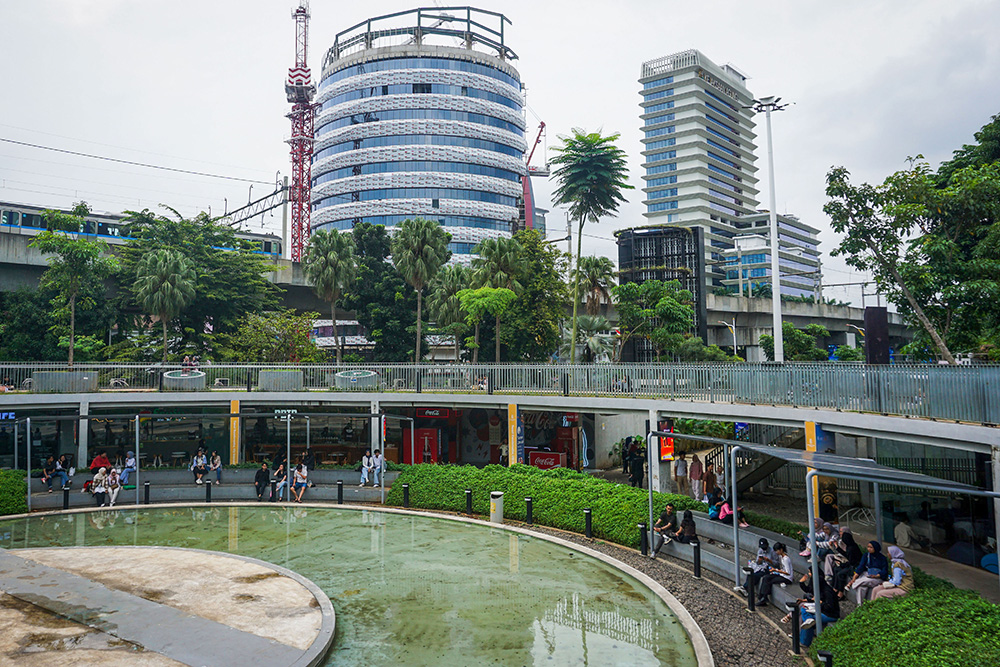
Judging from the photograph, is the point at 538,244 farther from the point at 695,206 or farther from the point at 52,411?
the point at 695,206

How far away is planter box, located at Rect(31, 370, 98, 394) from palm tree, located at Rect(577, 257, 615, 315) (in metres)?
28.8

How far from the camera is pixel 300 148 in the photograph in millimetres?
114500

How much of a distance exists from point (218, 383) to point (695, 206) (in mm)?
119997

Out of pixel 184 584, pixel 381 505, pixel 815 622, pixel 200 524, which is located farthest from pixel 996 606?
pixel 200 524

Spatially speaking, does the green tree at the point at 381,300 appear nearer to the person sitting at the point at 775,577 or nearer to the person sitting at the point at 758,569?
the person sitting at the point at 758,569

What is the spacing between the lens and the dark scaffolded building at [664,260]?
183 feet

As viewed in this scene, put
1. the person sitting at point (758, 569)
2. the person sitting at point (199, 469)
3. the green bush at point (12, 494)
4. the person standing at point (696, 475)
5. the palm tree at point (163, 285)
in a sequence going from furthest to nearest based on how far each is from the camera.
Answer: the palm tree at point (163, 285) < the person sitting at point (199, 469) < the person standing at point (696, 475) < the green bush at point (12, 494) < the person sitting at point (758, 569)

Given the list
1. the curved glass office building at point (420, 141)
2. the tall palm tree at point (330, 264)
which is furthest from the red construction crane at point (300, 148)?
the tall palm tree at point (330, 264)

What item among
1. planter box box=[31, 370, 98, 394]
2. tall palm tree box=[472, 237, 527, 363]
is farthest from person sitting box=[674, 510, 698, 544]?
planter box box=[31, 370, 98, 394]

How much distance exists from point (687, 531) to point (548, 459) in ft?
47.1

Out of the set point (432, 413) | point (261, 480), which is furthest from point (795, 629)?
point (432, 413)

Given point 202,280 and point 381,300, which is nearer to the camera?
point 202,280

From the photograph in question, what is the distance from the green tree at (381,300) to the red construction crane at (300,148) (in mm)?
66876

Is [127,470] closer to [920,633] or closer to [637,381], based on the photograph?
[637,381]
